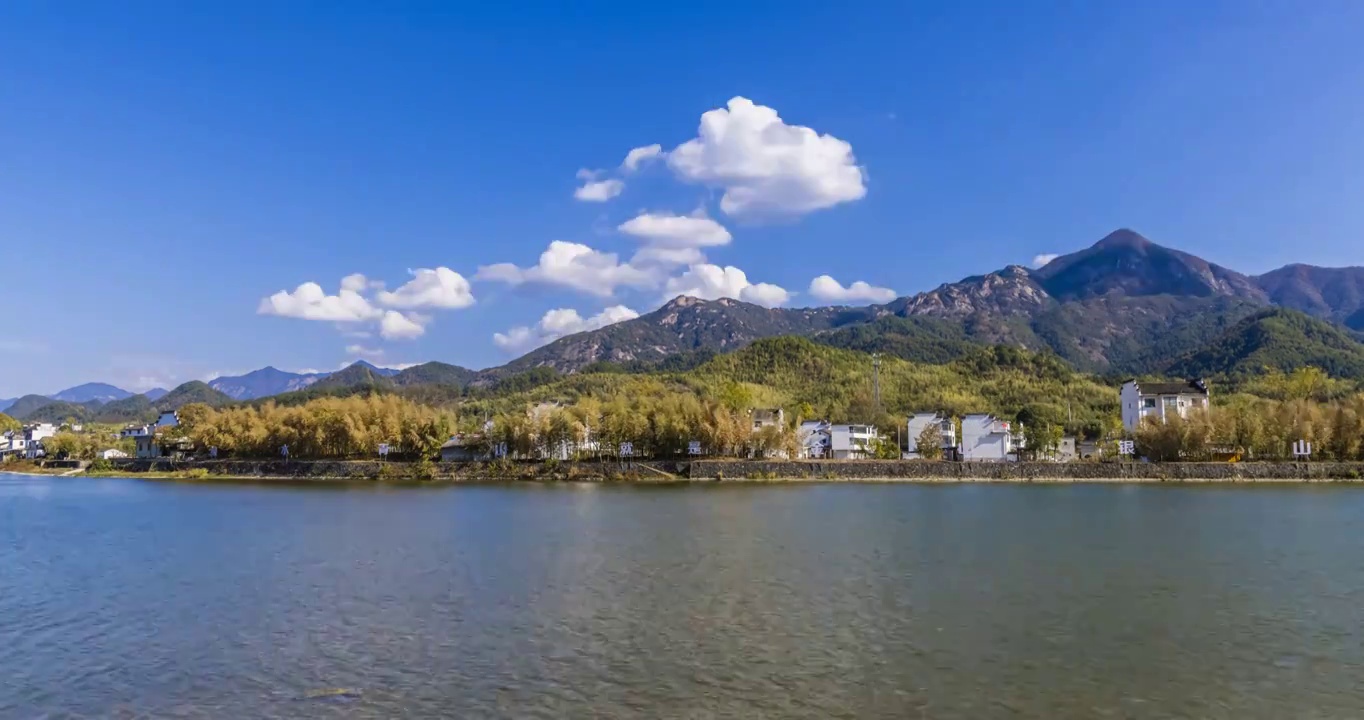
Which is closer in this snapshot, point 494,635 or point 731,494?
point 494,635

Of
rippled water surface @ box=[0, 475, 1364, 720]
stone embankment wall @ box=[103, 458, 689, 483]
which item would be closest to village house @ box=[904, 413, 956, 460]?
stone embankment wall @ box=[103, 458, 689, 483]

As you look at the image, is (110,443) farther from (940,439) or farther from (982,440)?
(982,440)

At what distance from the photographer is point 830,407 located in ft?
323

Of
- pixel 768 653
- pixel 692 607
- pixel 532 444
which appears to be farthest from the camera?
pixel 532 444

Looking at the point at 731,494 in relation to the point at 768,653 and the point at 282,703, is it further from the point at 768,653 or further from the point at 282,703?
the point at 282,703

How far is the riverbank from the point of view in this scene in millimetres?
51062

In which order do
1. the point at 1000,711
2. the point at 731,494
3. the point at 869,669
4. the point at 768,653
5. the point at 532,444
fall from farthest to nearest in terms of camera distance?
the point at 532,444
the point at 731,494
the point at 768,653
the point at 869,669
the point at 1000,711

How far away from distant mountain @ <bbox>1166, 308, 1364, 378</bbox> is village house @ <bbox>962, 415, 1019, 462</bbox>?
3097 inches

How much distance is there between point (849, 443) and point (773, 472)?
592 inches

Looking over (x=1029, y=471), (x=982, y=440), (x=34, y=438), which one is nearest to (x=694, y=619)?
(x=1029, y=471)

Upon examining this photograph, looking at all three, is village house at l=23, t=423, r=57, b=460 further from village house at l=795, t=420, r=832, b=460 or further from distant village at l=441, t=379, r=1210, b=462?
village house at l=795, t=420, r=832, b=460

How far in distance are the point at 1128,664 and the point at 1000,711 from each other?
3187mm

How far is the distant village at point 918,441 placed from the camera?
64.4 m

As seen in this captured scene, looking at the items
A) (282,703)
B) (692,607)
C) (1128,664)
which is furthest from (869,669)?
(282,703)
